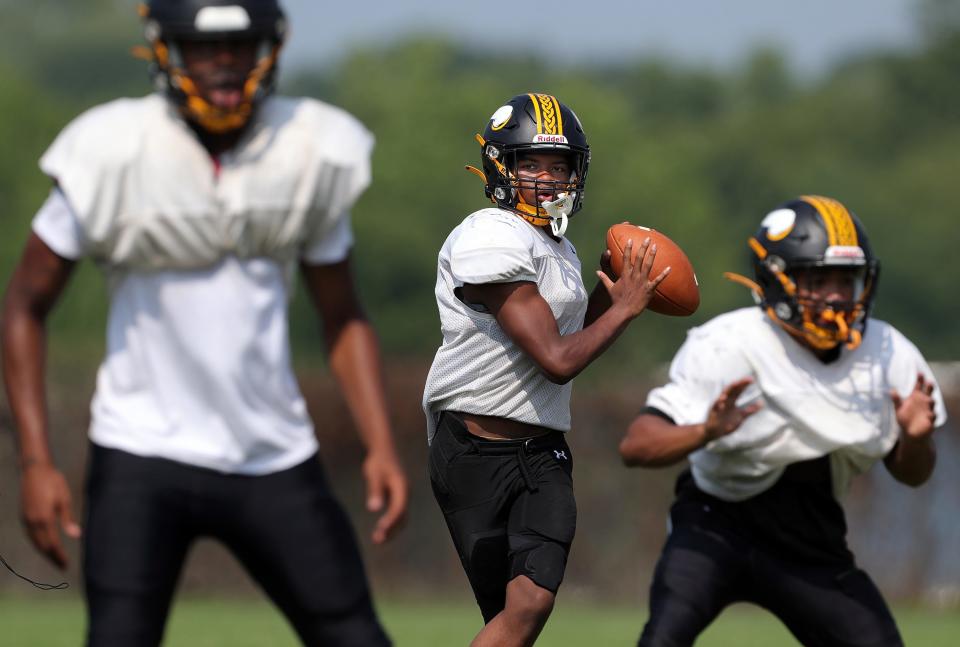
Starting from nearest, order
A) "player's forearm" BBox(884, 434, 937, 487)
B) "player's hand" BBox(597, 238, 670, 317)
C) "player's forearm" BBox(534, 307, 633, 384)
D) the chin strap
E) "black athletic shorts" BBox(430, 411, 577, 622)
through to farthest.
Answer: "player's forearm" BBox(534, 307, 633, 384)
"player's hand" BBox(597, 238, 670, 317)
"black athletic shorts" BBox(430, 411, 577, 622)
the chin strap
"player's forearm" BBox(884, 434, 937, 487)

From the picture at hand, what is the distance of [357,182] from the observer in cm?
409

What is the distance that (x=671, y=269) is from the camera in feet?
17.4

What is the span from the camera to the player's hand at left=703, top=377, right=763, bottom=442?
5234mm

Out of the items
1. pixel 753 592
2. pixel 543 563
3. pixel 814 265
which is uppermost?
pixel 814 265

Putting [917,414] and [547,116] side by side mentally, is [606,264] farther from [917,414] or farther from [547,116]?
[917,414]

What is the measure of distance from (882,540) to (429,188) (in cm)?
3747

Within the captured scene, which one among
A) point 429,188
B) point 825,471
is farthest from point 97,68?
point 825,471

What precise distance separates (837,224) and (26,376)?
111 inches

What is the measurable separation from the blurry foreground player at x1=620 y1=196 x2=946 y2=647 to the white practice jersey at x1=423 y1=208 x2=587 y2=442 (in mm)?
476

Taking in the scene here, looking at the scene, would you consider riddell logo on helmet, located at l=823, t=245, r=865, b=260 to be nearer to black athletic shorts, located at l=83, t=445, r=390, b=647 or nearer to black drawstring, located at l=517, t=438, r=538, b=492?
black drawstring, located at l=517, t=438, r=538, b=492

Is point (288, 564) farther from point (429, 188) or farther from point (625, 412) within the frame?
point (429, 188)

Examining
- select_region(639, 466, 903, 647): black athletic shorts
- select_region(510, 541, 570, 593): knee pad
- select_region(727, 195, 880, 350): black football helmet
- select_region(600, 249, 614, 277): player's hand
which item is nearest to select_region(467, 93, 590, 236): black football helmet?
select_region(600, 249, 614, 277): player's hand

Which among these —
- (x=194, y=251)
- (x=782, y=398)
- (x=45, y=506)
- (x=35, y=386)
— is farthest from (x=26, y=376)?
(x=782, y=398)

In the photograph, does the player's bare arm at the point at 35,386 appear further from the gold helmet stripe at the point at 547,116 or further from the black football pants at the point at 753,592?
the black football pants at the point at 753,592
